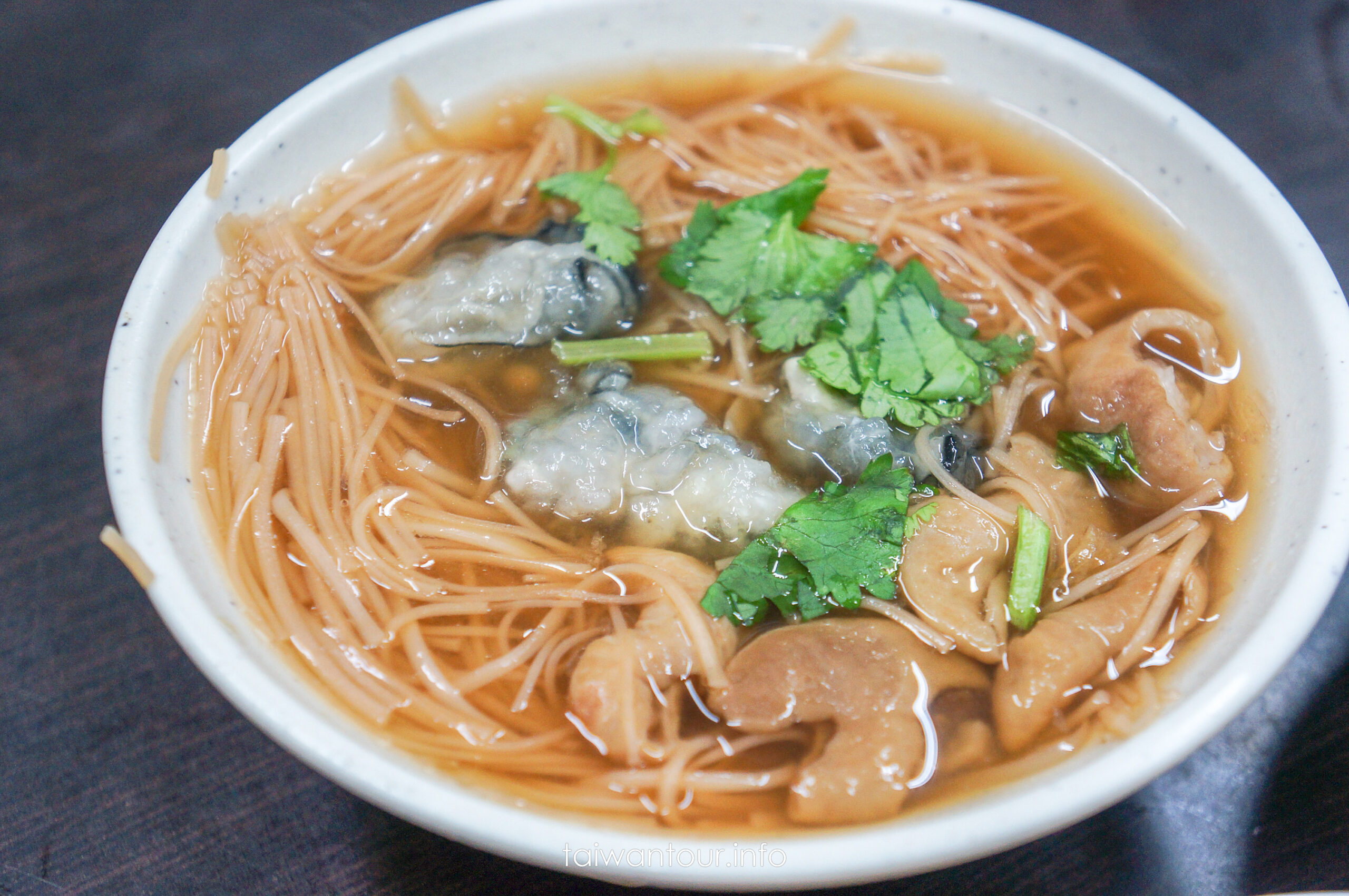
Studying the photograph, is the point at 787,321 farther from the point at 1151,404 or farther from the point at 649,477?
the point at 1151,404

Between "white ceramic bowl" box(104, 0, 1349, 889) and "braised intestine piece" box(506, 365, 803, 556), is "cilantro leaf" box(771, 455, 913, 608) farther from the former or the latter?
"white ceramic bowl" box(104, 0, 1349, 889)

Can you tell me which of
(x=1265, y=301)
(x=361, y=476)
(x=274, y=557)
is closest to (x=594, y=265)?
(x=361, y=476)

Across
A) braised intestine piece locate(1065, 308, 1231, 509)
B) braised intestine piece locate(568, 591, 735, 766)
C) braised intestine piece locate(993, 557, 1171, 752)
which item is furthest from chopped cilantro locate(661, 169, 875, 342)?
braised intestine piece locate(993, 557, 1171, 752)

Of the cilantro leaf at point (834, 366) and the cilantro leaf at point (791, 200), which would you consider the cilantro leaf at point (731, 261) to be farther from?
the cilantro leaf at point (834, 366)

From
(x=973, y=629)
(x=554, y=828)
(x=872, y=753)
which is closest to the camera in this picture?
(x=554, y=828)

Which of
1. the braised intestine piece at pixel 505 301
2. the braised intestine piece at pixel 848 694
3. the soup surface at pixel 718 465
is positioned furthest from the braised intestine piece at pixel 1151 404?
the braised intestine piece at pixel 505 301

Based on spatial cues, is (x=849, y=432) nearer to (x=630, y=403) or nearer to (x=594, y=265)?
(x=630, y=403)

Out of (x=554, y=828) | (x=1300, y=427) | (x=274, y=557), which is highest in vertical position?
(x=1300, y=427)
